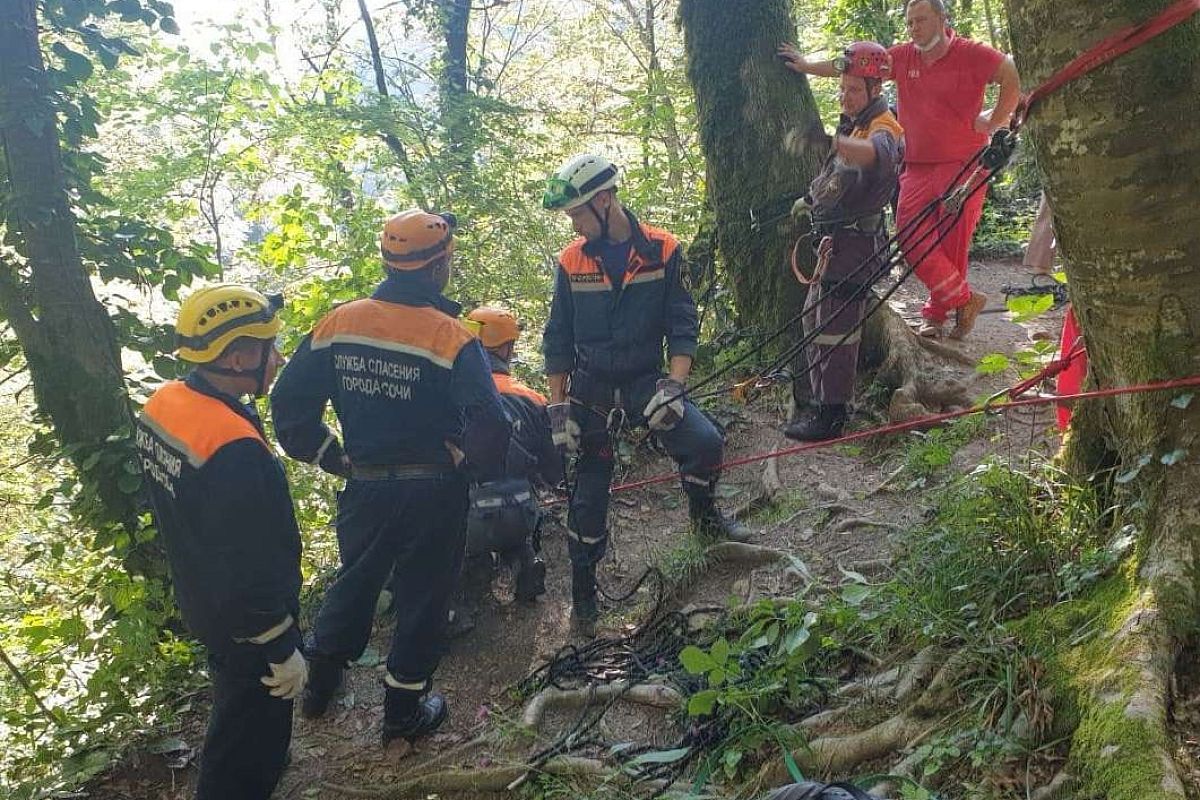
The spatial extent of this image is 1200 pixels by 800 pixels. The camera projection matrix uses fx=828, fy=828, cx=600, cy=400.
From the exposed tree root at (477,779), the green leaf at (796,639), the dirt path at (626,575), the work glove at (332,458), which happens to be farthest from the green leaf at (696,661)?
the work glove at (332,458)

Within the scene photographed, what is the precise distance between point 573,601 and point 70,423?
2.87m

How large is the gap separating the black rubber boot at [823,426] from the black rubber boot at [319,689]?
9.70 ft

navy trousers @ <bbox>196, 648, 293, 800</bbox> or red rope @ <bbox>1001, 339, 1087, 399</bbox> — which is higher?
red rope @ <bbox>1001, 339, 1087, 399</bbox>

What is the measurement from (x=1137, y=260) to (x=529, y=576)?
3530 mm

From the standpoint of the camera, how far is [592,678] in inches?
150

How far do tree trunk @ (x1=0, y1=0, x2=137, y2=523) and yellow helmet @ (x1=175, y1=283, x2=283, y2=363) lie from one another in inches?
71.8

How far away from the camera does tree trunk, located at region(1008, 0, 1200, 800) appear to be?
204 cm

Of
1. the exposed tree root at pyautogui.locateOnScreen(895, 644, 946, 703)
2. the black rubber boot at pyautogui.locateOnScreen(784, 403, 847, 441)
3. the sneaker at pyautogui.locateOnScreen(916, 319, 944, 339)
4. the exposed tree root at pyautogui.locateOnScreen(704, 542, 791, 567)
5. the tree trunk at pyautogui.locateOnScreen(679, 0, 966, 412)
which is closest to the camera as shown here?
the exposed tree root at pyautogui.locateOnScreen(895, 644, 946, 703)

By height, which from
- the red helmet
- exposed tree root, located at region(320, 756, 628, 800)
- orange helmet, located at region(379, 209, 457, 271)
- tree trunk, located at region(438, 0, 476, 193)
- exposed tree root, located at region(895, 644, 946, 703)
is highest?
tree trunk, located at region(438, 0, 476, 193)

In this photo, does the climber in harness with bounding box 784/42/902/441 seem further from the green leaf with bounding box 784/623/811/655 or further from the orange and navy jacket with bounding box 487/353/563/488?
the green leaf with bounding box 784/623/811/655

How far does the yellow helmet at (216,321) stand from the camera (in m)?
2.88

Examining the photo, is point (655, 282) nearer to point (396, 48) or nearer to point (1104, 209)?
point (1104, 209)

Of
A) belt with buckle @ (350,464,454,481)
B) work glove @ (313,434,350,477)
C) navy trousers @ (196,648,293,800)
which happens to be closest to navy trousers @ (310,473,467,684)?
belt with buckle @ (350,464,454,481)

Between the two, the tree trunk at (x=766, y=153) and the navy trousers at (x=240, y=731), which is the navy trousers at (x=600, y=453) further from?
the navy trousers at (x=240, y=731)
